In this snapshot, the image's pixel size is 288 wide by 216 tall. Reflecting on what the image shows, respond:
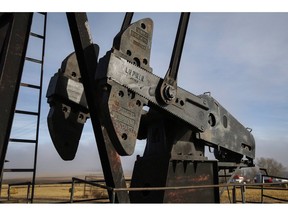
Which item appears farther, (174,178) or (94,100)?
(174,178)

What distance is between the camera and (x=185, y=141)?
4902 mm

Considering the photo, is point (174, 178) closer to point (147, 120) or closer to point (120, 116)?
point (147, 120)

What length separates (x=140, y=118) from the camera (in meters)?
4.35

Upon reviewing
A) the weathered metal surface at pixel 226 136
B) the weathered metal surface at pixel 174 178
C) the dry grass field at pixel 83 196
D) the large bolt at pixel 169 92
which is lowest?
the dry grass field at pixel 83 196

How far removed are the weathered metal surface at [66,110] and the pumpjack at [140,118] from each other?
0.02 metres

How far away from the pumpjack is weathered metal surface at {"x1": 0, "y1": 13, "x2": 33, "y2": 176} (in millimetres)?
829

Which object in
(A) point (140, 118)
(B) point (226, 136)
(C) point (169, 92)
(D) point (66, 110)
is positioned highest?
(C) point (169, 92)

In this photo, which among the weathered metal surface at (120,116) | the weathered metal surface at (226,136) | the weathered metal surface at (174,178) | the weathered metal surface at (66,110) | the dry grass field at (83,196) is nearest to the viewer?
the weathered metal surface at (120,116)

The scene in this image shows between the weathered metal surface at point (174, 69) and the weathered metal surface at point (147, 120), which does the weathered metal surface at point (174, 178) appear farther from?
the weathered metal surface at point (174, 69)

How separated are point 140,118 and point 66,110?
139 centimetres

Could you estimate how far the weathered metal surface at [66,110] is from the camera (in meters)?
4.79

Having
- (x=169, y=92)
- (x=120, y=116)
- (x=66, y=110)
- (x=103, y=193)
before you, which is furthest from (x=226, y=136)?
(x=103, y=193)

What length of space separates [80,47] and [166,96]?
1400 millimetres

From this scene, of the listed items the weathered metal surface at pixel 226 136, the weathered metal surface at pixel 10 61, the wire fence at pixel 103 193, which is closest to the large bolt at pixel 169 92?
the weathered metal surface at pixel 226 136
